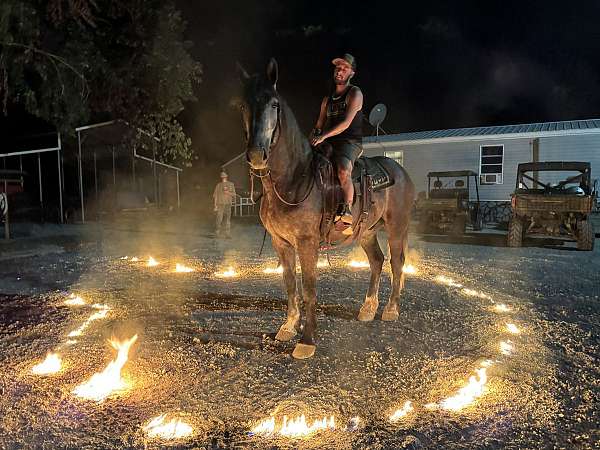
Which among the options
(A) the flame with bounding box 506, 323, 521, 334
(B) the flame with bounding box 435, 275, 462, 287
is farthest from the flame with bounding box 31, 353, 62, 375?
(B) the flame with bounding box 435, 275, 462, 287

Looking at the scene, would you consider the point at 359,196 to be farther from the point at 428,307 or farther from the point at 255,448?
the point at 255,448

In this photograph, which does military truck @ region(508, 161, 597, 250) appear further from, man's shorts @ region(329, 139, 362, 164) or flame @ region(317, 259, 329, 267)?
man's shorts @ region(329, 139, 362, 164)

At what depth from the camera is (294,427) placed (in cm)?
319

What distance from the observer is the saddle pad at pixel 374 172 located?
5372mm

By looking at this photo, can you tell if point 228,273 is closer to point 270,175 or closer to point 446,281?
point 446,281

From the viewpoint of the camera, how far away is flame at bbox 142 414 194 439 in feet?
10.1

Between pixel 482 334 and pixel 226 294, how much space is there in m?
3.76

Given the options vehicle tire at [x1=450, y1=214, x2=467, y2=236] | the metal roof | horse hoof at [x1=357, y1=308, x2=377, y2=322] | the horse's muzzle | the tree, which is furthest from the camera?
the metal roof

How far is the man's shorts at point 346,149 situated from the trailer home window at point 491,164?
1973 cm

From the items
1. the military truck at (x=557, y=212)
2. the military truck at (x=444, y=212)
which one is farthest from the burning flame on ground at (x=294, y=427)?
the military truck at (x=444, y=212)

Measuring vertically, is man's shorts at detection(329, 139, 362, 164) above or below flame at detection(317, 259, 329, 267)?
above

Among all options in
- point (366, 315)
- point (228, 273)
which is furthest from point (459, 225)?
point (366, 315)

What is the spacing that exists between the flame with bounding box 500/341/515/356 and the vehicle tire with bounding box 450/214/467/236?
12.6 meters

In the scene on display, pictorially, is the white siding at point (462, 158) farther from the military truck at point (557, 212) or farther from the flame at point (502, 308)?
the flame at point (502, 308)
